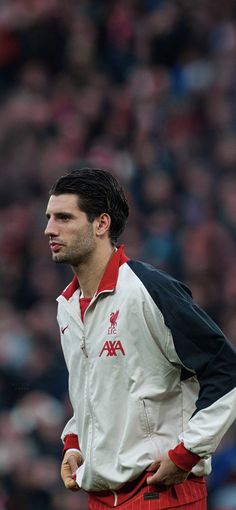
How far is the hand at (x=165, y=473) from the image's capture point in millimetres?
3881

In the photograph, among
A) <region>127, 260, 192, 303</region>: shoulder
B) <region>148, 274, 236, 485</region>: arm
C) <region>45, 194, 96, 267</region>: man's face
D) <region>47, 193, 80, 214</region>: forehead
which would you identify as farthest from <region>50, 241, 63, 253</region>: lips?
<region>148, 274, 236, 485</region>: arm

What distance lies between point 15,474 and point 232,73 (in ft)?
14.0

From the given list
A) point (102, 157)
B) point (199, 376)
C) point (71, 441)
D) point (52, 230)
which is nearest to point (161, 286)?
point (199, 376)

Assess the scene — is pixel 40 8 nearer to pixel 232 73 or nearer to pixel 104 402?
pixel 232 73

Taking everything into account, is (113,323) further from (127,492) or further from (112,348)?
(127,492)

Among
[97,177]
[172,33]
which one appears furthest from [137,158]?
[97,177]

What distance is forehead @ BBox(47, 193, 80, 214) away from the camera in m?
4.15

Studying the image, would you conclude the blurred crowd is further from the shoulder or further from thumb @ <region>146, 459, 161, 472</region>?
the shoulder

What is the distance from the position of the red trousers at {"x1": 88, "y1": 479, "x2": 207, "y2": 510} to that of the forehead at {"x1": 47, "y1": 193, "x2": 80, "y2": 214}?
990 mm

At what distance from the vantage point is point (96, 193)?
4180 mm

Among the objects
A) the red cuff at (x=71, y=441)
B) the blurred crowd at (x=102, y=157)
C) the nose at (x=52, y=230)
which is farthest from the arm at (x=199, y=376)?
the blurred crowd at (x=102, y=157)

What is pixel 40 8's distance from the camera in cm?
1071

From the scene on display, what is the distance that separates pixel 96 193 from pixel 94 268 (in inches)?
10.5

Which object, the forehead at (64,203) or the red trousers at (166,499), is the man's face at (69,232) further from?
the red trousers at (166,499)
